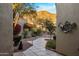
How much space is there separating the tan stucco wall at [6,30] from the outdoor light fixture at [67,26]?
0.69 meters

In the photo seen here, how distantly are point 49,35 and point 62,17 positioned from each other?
302 mm

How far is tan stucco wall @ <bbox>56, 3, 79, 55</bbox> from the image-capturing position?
1.86 meters

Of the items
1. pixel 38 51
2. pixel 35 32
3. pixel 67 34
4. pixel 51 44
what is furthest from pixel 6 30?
pixel 67 34

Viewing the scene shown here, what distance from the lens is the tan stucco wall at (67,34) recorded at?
1.86 meters

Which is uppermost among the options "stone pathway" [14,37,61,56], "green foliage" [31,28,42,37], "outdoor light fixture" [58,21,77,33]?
"outdoor light fixture" [58,21,77,33]

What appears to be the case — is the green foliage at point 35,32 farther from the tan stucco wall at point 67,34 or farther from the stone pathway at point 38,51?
the tan stucco wall at point 67,34

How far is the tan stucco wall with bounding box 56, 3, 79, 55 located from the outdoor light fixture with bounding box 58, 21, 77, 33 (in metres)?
0.04

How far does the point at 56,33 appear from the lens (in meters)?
1.88

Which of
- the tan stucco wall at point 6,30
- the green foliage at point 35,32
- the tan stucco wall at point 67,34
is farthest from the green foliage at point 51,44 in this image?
the tan stucco wall at point 6,30

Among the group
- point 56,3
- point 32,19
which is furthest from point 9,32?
point 56,3

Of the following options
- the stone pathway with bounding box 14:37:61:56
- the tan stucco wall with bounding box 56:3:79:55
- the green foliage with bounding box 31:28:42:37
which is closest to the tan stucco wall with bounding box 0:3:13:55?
the stone pathway with bounding box 14:37:61:56

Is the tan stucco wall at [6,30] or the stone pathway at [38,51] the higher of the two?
the tan stucco wall at [6,30]

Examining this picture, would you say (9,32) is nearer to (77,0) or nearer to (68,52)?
(68,52)

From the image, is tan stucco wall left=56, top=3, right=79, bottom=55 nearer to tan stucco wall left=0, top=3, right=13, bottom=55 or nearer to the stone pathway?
the stone pathway
